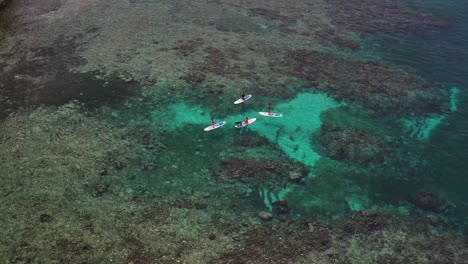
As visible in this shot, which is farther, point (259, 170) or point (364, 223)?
point (259, 170)

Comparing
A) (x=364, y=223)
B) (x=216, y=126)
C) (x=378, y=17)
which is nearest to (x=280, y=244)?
(x=364, y=223)

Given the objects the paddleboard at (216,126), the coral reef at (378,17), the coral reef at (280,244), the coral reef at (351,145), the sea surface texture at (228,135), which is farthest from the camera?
the coral reef at (378,17)

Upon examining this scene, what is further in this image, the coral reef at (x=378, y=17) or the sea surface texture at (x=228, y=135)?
the coral reef at (x=378, y=17)

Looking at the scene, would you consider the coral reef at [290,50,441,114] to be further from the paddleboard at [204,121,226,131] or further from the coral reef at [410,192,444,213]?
the paddleboard at [204,121,226,131]

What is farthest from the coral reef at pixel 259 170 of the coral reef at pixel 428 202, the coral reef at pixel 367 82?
the coral reef at pixel 367 82

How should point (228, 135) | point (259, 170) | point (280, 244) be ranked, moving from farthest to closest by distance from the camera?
1. point (228, 135)
2. point (259, 170)
3. point (280, 244)

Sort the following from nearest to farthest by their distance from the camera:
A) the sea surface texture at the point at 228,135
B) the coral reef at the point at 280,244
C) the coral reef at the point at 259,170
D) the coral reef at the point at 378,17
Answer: the coral reef at the point at 280,244 → the sea surface texture at the point at 228,135 → the coral reef at the point at 259,170 → the coral reef at the point at 378,17

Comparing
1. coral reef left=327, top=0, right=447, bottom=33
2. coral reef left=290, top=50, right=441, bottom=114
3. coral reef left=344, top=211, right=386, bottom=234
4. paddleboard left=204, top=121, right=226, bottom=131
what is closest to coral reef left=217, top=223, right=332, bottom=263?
coral reef left=344, top=211, right=386, bottom=234

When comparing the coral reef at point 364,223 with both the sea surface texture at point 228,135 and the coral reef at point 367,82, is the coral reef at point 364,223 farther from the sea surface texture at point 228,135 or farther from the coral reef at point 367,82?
the coral reef at point 367,82

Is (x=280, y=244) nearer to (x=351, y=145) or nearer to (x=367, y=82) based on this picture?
(x=351, y=145)

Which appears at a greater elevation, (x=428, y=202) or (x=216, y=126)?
(x=216, y=126)
